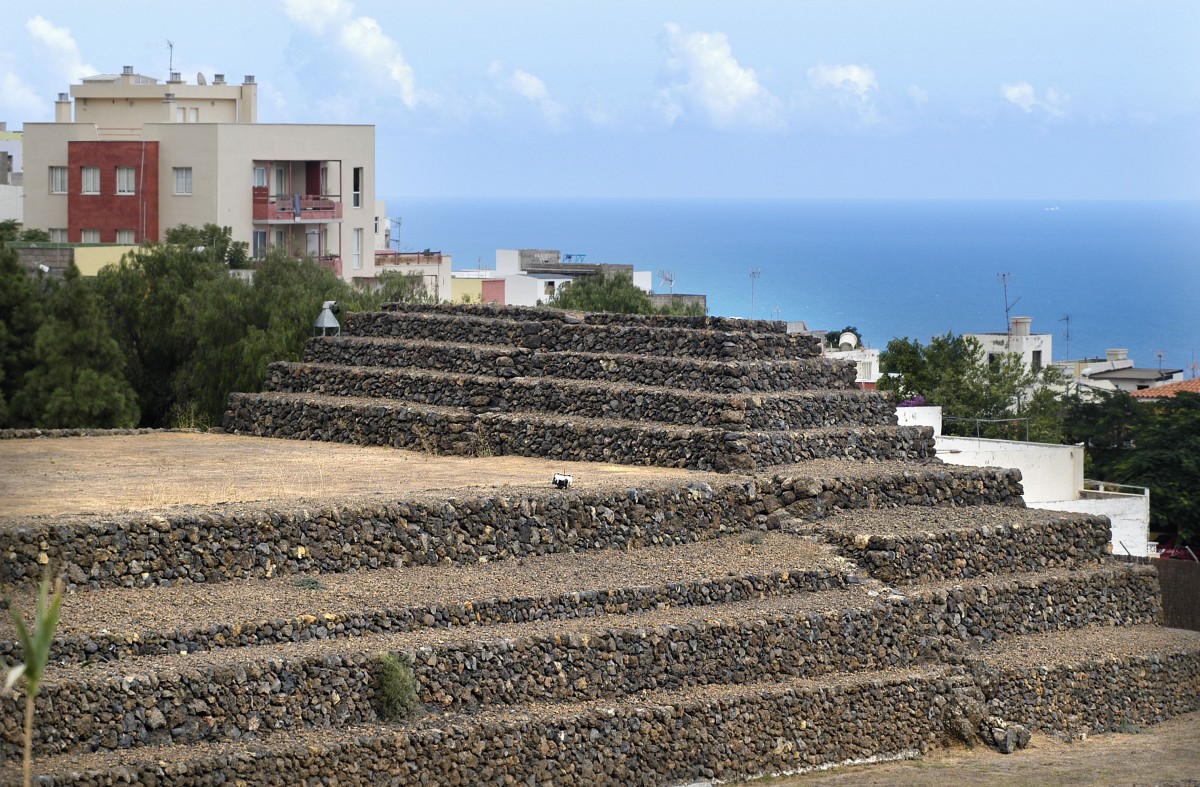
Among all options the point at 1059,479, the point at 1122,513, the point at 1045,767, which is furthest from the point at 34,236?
the point at 1045,767

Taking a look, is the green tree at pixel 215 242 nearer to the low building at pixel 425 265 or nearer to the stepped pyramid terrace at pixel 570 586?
the low building at pixel 425 265

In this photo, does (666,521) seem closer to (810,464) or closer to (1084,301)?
(810,464)

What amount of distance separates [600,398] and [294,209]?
3100cm

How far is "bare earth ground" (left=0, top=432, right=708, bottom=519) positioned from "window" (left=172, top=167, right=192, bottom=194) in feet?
88.6

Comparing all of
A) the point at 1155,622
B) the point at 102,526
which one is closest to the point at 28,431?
the point at 102,526

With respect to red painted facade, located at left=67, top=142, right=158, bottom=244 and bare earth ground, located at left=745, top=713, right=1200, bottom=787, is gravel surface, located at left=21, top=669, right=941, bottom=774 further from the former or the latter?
red painted facade, located at left=67, top=142, right=158, bottom=244

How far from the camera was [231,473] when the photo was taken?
24.0 meters

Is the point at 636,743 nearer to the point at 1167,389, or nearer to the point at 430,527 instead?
the point at 430,527

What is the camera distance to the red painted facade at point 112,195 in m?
54.9

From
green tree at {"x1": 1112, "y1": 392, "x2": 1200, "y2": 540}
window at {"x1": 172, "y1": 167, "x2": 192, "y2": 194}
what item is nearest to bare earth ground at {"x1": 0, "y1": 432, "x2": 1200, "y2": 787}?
green tree at {"x1": 1112, "y1": 392, "x2": 1200, "y2": 540}

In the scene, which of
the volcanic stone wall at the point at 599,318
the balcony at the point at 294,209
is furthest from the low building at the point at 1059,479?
the balcony at the point at 294,209

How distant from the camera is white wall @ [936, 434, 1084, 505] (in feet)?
124

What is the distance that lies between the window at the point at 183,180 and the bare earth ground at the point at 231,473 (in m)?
27.0

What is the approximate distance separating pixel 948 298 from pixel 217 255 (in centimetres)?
14943
